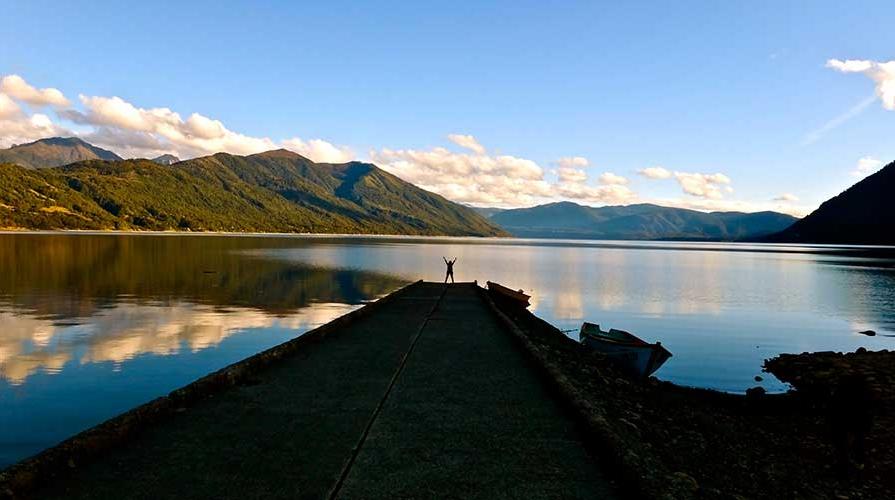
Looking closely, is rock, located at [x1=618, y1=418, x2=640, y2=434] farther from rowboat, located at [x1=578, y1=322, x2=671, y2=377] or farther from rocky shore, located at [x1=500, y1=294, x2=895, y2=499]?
rowboat, located at [x1=578, y1=322, x2=671, y2=377]

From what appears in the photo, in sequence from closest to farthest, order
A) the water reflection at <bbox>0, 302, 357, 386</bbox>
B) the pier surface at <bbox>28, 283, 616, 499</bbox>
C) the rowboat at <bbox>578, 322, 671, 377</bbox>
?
the pier surface at <bbox>28, 283, 616, 499</bbox> → the water reflection at <bbox>0, 302, 357, 386</bbox> → the rowboat at <bbox>578, 322, 671, 377</bbox>

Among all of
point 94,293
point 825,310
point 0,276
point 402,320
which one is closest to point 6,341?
point 402,320

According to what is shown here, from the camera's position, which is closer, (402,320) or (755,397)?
(755,397)

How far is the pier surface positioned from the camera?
7.60 metres

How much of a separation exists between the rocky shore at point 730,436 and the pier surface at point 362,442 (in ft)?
2.73

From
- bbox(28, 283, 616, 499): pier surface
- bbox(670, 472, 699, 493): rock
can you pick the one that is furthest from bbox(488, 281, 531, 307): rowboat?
bbox(670, 472, 699, 493): rock

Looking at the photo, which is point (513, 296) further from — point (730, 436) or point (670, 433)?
point (670, 433)

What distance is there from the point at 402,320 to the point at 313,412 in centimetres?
1469

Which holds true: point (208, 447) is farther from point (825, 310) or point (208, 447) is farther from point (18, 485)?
point (825, 310)

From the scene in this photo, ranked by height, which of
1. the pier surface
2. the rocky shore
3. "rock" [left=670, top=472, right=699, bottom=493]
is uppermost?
the pier surface

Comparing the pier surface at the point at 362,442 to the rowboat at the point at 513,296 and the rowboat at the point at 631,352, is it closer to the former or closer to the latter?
the rowboat at the point at 631,352

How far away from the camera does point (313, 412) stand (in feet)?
35.9

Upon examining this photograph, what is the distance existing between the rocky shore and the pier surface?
0.83 meters

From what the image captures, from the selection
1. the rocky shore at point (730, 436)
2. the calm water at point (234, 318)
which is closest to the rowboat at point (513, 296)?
the calm water at point (234, 318)
